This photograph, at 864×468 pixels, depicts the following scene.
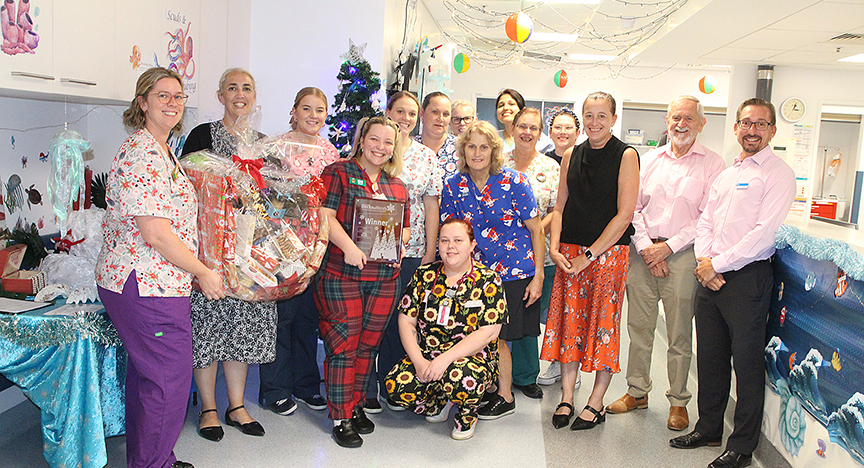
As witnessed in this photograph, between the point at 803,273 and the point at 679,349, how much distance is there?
813mm

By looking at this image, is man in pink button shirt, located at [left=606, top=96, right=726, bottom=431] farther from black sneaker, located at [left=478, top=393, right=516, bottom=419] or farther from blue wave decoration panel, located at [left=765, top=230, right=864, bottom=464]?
black sneaker, located at [left=478, top=393, right=516, bottom=419]

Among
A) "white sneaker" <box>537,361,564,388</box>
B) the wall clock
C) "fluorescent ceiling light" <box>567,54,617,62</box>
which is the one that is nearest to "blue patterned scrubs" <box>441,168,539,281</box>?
"white sneaker" <box>537,361,564,388</box>

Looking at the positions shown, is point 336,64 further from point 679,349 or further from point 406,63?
point 679,349

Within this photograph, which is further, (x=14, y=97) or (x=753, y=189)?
(x=14, y=97)

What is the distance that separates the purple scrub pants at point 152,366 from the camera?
2023 millimetres

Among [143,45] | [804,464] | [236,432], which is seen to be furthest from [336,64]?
[804,464]

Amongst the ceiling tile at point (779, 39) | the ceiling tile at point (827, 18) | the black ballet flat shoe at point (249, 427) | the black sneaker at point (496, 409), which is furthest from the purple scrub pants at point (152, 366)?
the ceiling tile at point (779, 39)

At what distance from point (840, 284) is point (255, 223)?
2114 mm

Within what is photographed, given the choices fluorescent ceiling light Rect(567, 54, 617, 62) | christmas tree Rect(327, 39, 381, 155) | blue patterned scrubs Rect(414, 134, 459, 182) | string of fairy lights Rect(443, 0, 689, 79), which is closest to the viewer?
blue patterned scrubs Rect(414, 134, 459, 182)

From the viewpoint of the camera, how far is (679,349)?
3025mm

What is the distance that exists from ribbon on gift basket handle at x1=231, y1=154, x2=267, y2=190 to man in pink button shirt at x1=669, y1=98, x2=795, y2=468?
1916 mm

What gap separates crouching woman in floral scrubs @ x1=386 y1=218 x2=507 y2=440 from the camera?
8.98ft

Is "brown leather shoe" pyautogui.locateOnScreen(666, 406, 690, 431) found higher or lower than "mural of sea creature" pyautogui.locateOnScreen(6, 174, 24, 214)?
lower

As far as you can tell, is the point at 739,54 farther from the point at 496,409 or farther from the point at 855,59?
the point at 496,409
